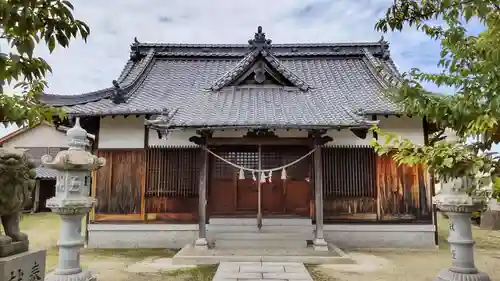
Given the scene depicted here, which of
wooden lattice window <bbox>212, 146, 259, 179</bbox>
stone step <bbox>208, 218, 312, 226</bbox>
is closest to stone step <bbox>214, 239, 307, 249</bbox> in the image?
stone step <bbox>208, 218, 312, 226</bbox>

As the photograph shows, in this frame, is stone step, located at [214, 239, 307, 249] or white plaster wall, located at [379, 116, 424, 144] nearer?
stone step, located at [214, 239, 307, 249]

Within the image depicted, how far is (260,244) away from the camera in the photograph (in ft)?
30.7

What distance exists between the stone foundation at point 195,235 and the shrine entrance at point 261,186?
1.07 m

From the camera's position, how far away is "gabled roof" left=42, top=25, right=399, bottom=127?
31.6ft

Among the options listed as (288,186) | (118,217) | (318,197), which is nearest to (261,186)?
(288,186)

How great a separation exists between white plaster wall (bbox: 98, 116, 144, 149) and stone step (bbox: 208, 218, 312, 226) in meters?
3.25

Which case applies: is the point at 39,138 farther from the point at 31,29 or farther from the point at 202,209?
the point at 31,29

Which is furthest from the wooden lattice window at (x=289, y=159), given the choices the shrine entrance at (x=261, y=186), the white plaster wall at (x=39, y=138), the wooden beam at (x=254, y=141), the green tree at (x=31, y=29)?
the white plaster wall at (x=39, y=138)

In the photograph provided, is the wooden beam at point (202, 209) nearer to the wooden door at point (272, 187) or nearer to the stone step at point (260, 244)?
the stone step at point (260, 244)

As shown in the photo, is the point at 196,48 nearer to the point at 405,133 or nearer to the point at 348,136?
the point at 348,136

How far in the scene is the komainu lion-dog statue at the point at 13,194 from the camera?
3.50 metres

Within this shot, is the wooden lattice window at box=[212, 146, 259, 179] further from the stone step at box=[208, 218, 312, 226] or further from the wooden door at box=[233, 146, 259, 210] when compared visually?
the stone step at box=[208, 218, 312, 226]

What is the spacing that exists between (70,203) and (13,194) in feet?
8.49

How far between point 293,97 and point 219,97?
231cm
